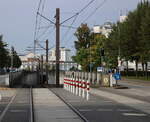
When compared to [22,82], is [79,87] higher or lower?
higher

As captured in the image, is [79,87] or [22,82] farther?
[22,82]

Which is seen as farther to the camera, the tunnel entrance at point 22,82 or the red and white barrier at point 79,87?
the tunnel entrance at point 22,82

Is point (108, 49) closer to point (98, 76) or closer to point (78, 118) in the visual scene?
point (98, 76)

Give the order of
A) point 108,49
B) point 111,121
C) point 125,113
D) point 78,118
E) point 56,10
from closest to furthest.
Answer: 1. point 111,121
2. point 78,118
3. point 125,113
4. point 56,10
5. point 108,49

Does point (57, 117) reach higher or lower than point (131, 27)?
lower

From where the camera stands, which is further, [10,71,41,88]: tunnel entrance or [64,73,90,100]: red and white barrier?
[10,71,41,88]: tunnel entrance

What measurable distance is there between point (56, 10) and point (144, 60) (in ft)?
99.6

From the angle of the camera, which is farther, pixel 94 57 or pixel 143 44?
pixel 94 57

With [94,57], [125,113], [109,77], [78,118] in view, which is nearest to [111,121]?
[78,118]

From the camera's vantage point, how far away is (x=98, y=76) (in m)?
46.5

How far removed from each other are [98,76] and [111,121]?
108 ft

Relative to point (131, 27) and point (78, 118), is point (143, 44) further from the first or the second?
point (78, 118)

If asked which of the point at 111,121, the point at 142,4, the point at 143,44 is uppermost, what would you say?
the point at 142,4

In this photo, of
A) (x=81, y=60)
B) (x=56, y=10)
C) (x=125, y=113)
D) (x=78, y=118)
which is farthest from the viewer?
(x=81, y=60)
